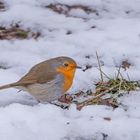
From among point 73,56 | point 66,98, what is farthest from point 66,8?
point 66,98

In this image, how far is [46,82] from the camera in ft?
17.7

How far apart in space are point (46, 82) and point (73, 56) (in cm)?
89

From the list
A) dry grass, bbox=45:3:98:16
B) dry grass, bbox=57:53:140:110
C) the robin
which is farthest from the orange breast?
dry grass, bbox=45:3:98:16

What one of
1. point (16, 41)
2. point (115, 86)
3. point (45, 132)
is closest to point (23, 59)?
point (16, 41)

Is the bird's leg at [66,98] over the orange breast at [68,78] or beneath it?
beneath

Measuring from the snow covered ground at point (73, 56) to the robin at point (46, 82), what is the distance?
127 millimetres

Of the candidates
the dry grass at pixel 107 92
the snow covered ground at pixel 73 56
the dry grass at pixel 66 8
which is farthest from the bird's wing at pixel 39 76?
the dry grass at pixel 66 8

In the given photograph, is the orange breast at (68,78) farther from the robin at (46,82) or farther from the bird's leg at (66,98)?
the bird's leg at (66,98)

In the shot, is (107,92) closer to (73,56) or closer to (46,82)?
(46,82)

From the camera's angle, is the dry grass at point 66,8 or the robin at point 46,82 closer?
the robin at point 46,82

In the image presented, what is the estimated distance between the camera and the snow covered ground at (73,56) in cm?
478

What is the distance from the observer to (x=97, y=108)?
5.15 metres

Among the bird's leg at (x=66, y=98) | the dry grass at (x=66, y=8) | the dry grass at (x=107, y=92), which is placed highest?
the dry grass at (x=66, y=8)

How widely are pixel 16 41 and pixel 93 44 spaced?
2.70 ft
